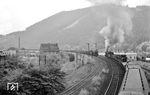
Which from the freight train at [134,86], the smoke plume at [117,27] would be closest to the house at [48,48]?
the smoke plume at [117,27]

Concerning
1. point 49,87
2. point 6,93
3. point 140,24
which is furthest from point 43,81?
point 140,24

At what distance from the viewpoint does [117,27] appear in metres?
139

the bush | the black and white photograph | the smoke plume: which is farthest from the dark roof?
the bush

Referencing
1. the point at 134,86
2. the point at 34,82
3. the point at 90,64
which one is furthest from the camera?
the point at 90,64

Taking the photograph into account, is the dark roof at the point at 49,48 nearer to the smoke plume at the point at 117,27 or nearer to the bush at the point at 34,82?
the smoke plume at the point at 117,27

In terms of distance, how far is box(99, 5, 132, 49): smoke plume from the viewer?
124 metres

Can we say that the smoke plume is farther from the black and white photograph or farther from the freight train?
the freight train

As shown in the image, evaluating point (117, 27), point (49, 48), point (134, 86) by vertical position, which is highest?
point (117, 27)

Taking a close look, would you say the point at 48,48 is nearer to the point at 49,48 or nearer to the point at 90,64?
the point at 49,48

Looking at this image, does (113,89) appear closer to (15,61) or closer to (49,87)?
(49,87)

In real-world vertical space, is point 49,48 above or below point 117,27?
below

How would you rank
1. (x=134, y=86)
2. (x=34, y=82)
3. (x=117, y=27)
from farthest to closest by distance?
(x=117, y=27) → (x=34, y=82) → (x=134, y=86)

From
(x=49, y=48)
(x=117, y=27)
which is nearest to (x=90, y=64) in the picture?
(x=49, y=48)

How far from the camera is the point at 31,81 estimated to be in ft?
94.5
